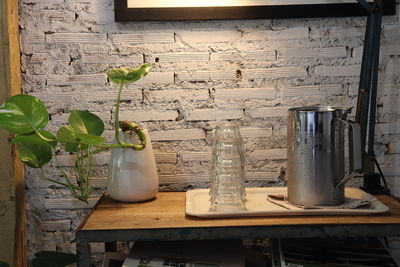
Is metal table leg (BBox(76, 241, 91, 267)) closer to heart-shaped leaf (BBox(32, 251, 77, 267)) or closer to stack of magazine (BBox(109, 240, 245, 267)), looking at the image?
stack of magazine (BBox(109, 240, 245, 267))

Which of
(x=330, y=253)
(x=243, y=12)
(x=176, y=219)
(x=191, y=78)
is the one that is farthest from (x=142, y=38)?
(x=330, y=253)

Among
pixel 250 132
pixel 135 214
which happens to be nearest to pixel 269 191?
pixel 250 132

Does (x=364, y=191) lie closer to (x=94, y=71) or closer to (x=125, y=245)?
(x=125, y=245)

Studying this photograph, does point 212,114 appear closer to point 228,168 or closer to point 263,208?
point 228,168

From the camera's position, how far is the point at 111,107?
157 cm

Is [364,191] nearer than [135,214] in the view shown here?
No

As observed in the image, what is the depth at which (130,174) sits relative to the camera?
134 cm

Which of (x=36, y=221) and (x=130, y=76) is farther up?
(x=130, y=76)

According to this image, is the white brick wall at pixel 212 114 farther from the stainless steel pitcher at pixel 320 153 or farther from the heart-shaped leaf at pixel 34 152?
the heart-shaped leaf at pixel 34 152

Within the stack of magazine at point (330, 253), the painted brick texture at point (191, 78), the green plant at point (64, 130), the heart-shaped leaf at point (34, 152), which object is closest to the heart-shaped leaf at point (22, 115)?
the green plant at point (64, 130)

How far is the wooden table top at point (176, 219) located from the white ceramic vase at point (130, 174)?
5 centimetres

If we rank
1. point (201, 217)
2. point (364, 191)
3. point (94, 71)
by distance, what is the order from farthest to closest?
point (94, 71)
point (364, 191)
point (201, 217)

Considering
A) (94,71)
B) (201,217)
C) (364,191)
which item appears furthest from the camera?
(94,71)

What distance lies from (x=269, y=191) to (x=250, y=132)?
9.1 inches
